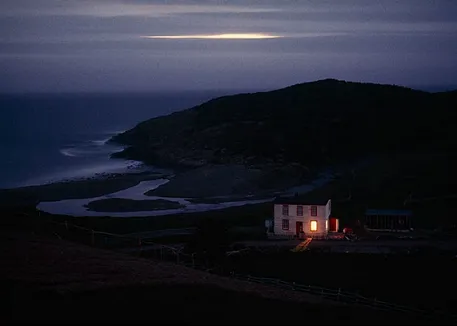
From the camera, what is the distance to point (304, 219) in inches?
1444

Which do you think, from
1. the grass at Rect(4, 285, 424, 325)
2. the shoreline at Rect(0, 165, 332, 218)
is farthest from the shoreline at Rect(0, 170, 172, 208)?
the grass at Rect(4, 285, 424, 325)

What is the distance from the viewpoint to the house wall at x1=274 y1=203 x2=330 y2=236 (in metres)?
36.3

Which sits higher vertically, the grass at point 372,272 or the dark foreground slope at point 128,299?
the dark foreground slope at point 128,299

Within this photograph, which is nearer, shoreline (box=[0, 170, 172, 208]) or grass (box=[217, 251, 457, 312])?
grass (box=[217, 251, 457, 312])

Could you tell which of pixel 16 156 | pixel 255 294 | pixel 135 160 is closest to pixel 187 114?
pixel 135 160

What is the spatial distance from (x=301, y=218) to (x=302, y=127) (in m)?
48.2

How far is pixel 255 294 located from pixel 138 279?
2375 mm

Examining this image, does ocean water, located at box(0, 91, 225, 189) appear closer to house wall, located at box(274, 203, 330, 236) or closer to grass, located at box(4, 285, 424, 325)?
house wall, located at box(274, 203, 330, 236)

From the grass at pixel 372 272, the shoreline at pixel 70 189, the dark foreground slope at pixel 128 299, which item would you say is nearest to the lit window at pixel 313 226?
the grass at pixel 372 272

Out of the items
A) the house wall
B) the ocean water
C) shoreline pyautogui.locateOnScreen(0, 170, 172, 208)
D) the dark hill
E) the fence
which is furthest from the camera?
the dark hill

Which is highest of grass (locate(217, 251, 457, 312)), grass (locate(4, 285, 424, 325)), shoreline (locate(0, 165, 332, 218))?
grass (locate(4, 285, 424, 325))

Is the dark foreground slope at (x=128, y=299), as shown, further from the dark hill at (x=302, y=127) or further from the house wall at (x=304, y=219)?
the dark hill at (x=302, y=127)

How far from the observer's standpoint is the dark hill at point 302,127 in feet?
246

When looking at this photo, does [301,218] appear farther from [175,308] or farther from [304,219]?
[175,308]
